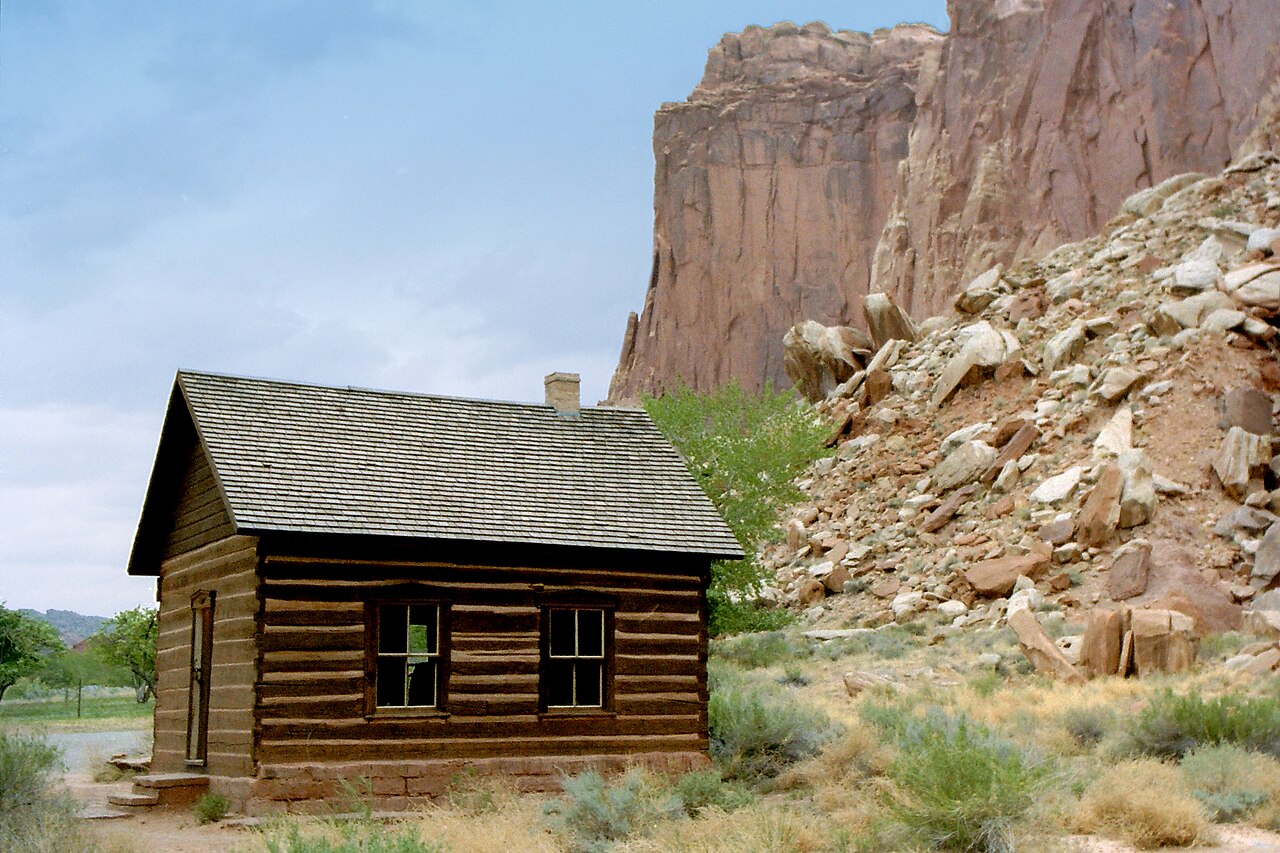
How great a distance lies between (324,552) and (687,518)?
15.5 ft

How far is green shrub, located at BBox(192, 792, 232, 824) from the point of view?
1391 cm

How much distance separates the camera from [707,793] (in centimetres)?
1426

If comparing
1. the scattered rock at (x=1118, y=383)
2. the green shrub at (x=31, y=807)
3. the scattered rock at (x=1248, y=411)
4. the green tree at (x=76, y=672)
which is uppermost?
the scattered rock at (x=1118, y=383)

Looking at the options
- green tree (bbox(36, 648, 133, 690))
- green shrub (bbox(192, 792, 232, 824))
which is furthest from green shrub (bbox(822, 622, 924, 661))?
green tree (bbox(36, 648, 133, 690))

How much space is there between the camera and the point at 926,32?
84.1 meters

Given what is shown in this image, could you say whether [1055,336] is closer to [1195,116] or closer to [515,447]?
[1195,116]

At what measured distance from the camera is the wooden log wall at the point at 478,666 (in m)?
14.2

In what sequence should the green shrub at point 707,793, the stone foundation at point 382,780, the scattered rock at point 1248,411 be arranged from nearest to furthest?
the green shrub at point 707,793
the stone foundation at point 382,780
the scattered rock at point 1248,411

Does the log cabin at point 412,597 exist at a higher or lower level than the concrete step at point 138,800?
higher

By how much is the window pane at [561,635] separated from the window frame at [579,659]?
0.40 ft

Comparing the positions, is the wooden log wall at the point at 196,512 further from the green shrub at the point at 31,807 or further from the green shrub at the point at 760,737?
the green shrub at the point at 760,737

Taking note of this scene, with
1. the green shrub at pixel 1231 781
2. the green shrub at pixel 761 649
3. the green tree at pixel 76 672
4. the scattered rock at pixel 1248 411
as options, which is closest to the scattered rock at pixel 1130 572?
the scattered rock at pixel 1248 411

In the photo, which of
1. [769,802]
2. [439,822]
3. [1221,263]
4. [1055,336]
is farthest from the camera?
[1055,336]

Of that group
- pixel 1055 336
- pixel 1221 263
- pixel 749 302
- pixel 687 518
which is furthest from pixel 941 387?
pixel 749 302
